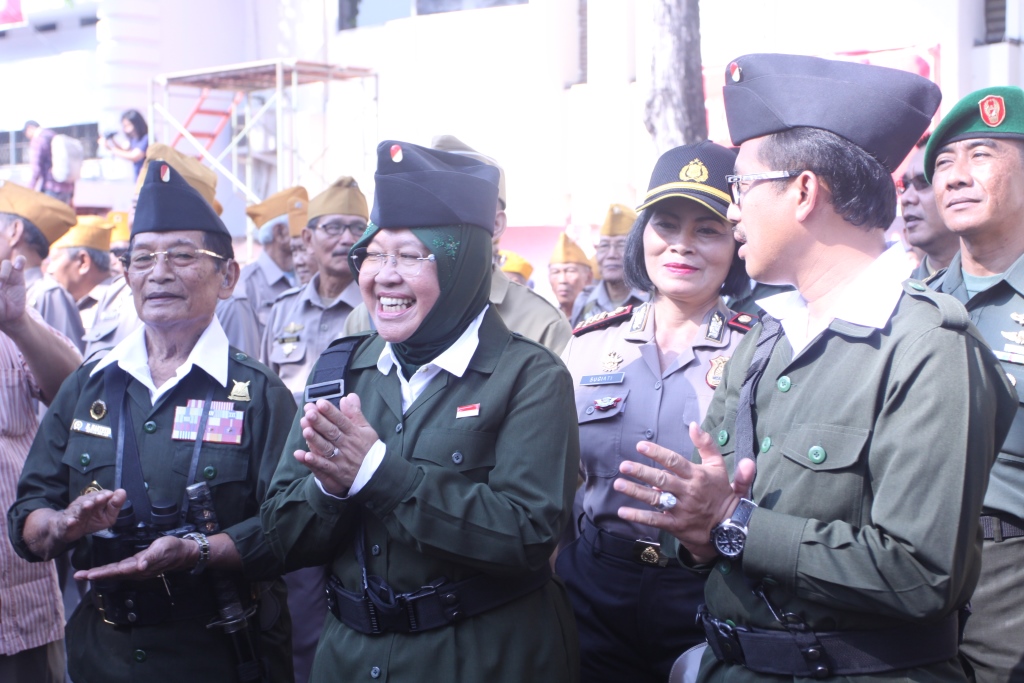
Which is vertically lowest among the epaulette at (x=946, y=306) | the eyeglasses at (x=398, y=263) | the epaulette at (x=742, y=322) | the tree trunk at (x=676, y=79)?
the epaulette at (x=742, y=322)

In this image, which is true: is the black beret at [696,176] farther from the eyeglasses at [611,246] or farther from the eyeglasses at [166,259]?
the eyeglasses at [611,246]

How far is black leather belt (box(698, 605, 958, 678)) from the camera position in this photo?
2.16 meters

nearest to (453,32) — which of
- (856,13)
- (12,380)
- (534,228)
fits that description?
(534,228)

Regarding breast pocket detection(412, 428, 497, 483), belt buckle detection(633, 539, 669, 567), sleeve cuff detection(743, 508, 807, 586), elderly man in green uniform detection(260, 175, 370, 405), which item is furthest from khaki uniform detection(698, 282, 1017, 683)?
elderly man in green uniform detection(260, 175, 370, 405)

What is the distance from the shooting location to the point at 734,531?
86.4 inches

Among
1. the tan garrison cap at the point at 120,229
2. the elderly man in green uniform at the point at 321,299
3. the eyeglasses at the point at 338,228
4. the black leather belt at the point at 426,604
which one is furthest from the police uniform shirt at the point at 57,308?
the black leather belt at the point at 426,604

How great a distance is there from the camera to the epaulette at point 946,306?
7.03 feet

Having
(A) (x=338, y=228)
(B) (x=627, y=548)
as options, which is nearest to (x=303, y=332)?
(A) (x=338, y=228)

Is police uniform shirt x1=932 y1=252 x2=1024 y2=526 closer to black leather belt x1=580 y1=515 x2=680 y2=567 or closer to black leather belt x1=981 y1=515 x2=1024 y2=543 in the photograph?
black leather belt x1=981 y1=515 x2=1024 y2=543

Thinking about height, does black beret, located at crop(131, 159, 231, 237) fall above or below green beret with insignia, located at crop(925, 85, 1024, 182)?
below

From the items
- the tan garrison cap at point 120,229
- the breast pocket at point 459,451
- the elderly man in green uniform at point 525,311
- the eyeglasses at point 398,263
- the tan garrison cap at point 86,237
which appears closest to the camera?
the breast pocket at point 459,451

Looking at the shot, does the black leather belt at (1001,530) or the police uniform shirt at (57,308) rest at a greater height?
the police uniform shirt at (57,308)

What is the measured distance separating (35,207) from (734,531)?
4.22m

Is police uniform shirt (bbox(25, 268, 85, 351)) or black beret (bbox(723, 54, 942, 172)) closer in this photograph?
black beret (bbox(723, 54, 942, 172))
